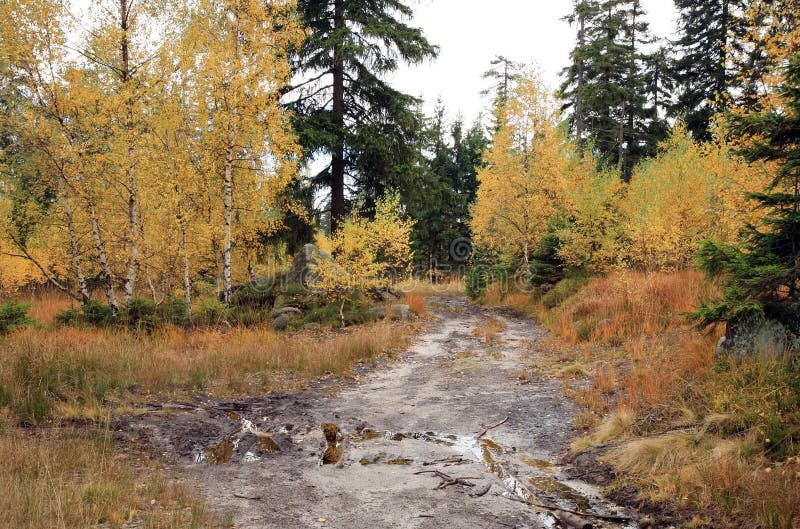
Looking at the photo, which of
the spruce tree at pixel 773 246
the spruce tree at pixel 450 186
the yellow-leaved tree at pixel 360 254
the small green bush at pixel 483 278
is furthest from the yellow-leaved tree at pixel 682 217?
the spruce tree at pixel 450 186

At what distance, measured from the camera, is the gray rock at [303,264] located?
691 inches

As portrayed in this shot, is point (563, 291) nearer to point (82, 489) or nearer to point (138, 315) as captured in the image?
point (138, 315)

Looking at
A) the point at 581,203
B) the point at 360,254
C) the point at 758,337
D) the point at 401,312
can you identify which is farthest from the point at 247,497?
the point at 581,203

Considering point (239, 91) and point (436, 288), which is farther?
point (436, 288)

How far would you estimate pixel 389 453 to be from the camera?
5.96 metres

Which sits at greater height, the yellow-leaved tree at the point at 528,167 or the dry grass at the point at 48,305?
the yellow-leaved tree at the point at 528,167

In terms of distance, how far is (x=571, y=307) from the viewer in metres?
14.8

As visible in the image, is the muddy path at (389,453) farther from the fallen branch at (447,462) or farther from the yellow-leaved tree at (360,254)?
the yellow-leaved tree at (360,254)

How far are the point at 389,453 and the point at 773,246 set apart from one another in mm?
5837

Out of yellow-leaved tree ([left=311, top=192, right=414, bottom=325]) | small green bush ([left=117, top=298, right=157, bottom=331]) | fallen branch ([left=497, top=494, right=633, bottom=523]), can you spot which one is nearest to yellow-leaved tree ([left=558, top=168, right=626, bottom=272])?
yellow-leaved tree ([left=311, top=192, right=414, bottom=325])

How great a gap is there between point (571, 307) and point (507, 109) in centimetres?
968

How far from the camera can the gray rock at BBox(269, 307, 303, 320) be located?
49.7 ft

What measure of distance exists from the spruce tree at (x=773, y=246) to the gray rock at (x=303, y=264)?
13.5 metres

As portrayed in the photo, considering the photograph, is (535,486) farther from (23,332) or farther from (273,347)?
(23,332)
